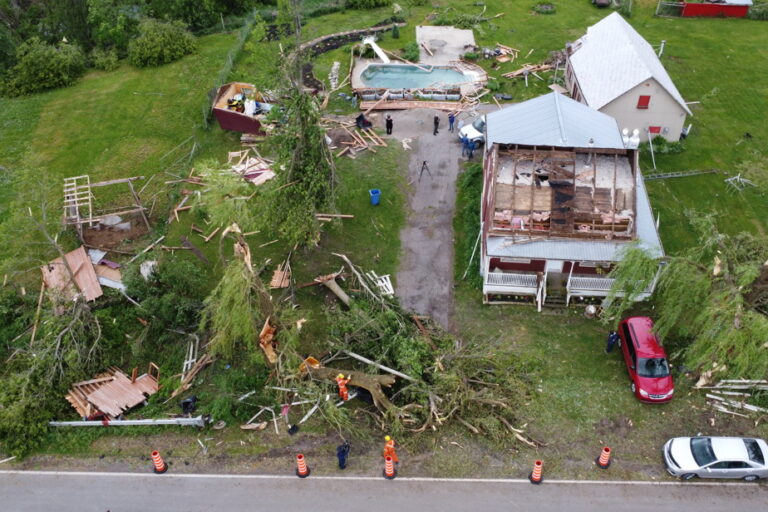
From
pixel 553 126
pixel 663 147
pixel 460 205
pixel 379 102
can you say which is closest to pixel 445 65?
pixel 379 102

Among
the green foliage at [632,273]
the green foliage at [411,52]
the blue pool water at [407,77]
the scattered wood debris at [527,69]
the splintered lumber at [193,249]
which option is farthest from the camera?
the green foliage at [411,52]

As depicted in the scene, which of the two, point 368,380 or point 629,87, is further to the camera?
point 629,87

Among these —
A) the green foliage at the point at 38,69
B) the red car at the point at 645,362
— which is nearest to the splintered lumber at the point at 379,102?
the red car at the point at 645,362

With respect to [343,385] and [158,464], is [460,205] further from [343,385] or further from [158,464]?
[158,464]

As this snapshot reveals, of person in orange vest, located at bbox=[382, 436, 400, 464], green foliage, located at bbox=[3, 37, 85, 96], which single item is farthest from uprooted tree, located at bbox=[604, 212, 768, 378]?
green foliage, located at bbox=[3, 37, 85, 96]

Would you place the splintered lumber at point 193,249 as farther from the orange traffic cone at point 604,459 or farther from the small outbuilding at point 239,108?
the orange traffic cone at point 604,459

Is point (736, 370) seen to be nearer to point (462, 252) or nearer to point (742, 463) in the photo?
point (742, 463)
